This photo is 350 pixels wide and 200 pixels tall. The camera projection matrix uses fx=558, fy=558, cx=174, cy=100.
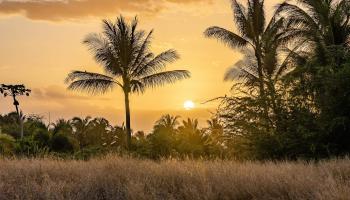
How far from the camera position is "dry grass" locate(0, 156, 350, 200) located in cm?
978

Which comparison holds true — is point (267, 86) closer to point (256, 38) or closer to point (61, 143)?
point (256, 38)

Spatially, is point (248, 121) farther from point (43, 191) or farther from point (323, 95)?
point (43, 191)

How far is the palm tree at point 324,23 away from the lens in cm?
2916

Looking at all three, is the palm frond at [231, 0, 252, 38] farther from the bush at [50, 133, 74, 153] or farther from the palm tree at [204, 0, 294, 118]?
the bush at [50, 133, 74, 153]

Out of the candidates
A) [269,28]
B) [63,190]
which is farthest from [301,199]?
[269,28]

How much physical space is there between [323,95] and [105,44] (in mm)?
20759

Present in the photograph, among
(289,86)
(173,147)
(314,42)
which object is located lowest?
(173,147)

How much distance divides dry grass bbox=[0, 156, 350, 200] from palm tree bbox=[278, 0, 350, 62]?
16.5 meters

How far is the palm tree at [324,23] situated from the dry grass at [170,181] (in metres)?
16.5

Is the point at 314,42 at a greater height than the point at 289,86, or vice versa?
the point at 314,42

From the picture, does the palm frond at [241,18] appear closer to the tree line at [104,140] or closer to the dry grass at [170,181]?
the tree line at [104,140]

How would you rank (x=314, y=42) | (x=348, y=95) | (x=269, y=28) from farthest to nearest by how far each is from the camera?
(x=269, y=28), (x=314, y=42), (x=348, y=95)

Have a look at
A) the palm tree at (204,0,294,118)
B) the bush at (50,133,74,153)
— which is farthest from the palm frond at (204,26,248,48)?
the bush at (50,133,74,153)

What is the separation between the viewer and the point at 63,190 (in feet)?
37.4
